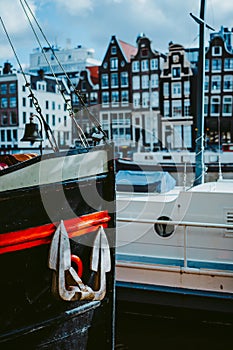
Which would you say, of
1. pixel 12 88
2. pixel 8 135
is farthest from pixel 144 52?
pixel 8 135

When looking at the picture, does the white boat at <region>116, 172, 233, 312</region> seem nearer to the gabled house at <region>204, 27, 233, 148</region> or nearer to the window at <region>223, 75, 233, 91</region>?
the gabled house at <region>204, 27, 233, 148</region>

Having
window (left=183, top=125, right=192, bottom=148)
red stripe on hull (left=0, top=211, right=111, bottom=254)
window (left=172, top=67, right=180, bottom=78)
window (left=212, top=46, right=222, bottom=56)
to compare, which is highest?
window (left=212, top=46, right=222, bottom=56)

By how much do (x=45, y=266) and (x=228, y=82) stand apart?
88.1 ft

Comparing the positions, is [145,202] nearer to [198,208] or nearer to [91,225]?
[198,208]

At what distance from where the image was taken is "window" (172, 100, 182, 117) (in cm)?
2916

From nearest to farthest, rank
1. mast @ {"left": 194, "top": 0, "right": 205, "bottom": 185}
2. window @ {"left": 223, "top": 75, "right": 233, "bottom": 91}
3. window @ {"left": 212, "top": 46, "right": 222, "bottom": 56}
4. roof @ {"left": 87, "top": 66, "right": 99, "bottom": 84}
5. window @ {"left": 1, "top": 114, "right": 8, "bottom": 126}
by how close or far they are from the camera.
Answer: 1. mast @ {"left": 194, "top": 0, "right": 205, "bottom": 185}
2. window @ {"left": 223, "top": 75, "right": 233, "bottom": 91}
3. window @ {"left": 212, "top": 46, "right": 222, "bottom": 56}
4. window @ {"left": 1, "top": 114, "right": 8, "bottom": 126}
5. roof @ {"left": 87, "top": 66, "right": 99, "bottom": 84}

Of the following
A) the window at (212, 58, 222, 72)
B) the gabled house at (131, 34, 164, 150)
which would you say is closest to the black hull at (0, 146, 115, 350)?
the gabled house at (131, 34, 164, 150)

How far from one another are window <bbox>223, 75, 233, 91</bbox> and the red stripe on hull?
86.0ft

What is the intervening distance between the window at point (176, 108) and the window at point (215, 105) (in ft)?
6.67

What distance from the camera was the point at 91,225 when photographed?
324 centimetres

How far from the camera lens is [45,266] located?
9.72 ft

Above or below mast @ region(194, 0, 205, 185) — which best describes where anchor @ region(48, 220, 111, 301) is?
below

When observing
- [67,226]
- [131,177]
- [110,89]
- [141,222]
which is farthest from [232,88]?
[67,226]

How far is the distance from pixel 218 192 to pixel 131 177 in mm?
1817
